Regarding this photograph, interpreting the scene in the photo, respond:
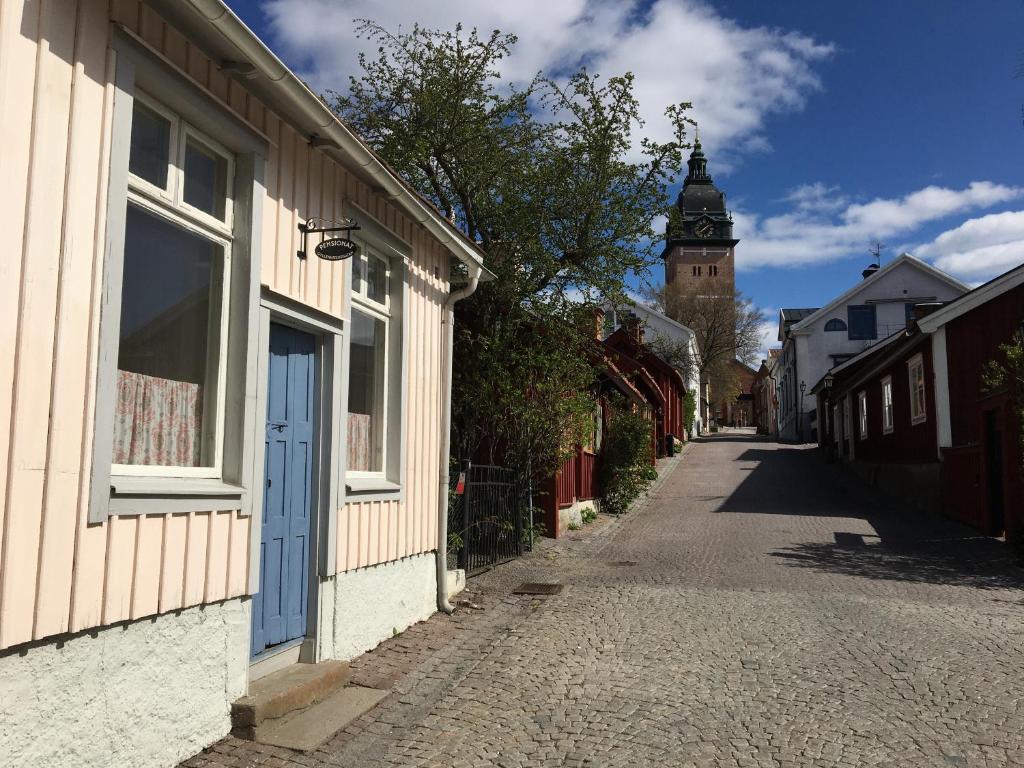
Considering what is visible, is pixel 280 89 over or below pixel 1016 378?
over

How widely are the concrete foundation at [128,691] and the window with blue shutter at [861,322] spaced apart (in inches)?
1595

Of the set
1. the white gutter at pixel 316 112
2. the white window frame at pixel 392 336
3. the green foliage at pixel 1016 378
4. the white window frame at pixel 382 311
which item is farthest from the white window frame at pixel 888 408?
the white window frame at pixel 382 311

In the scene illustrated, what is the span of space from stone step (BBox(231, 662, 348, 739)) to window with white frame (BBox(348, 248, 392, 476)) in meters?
1.62

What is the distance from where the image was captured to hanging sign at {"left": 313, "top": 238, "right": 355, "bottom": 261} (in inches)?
216

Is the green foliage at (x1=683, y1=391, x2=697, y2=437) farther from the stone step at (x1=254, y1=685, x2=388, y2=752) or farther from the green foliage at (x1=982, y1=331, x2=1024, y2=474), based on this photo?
the stone step at (x1=254, y1=685, x2=388, y2=752)

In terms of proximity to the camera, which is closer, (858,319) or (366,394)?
(366,394)

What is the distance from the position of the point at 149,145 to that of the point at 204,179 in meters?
0.48

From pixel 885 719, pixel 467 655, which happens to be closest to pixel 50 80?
pixel 467 655

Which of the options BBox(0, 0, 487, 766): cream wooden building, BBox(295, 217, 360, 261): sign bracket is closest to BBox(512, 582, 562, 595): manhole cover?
BBox(0, 0, 487, 766): cream wooden building

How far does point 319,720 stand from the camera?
4.91 metres

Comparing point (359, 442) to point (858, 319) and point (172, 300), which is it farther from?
point (858, 319)

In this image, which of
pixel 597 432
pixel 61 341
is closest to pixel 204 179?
pixel 61 341

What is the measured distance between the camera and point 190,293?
4.59 metres

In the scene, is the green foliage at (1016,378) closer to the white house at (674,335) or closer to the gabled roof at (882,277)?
the gabled roof at (882,277)
